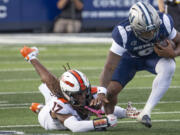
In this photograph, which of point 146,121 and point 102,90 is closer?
point 146,121

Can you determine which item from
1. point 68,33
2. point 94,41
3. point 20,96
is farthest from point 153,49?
point 68,33

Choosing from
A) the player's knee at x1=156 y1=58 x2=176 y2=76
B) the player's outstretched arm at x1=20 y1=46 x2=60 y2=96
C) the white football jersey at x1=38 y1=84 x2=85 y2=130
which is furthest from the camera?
the player's outstretched arm at x1=20 y1=46 x2=60 y2=96

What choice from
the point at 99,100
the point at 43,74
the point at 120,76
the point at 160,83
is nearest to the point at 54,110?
the point at 99,100

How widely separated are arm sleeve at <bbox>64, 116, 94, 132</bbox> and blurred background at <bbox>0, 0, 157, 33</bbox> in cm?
1268

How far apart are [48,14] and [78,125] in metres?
13.4

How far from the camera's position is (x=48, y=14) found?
19953 millimetres

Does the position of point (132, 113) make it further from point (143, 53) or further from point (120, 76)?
point (143, 53)

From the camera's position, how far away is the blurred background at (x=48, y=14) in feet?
64.7

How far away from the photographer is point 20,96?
391 inches

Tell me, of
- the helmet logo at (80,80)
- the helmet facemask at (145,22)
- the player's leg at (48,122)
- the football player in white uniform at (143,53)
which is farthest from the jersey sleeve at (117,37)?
the player's leg at (48,122)

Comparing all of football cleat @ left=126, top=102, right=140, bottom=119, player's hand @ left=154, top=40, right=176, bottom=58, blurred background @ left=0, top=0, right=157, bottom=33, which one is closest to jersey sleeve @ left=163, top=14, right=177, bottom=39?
player's hand @ left=154, top=40, right=176, bottom=58

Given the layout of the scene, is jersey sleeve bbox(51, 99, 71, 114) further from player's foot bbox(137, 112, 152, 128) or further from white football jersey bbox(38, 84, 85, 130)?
player's foot bbox(137, 112, 152, 128)

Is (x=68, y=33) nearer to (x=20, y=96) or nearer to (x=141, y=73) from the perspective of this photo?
(x=141, y=73)

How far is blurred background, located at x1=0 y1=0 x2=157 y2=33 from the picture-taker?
19719mm
